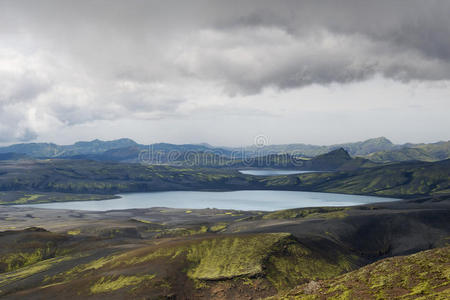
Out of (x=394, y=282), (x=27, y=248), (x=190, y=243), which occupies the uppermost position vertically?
(x=394, y=282)

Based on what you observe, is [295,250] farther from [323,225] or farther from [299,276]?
[323,225]

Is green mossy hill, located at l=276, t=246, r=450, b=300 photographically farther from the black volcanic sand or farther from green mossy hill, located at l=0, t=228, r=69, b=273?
green mossy hill, located at l=0, t=228, r=69, b=273

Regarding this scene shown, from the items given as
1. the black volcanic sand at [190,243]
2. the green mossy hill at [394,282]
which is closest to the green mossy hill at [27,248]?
the black volcanic sand at [190,243]

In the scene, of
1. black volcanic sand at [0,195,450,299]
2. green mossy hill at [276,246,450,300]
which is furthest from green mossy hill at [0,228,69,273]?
green mossy hill at [276,246,450,300]

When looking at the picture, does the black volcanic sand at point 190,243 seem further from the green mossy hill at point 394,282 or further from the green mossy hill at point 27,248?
the green mossy hill at point 394,282

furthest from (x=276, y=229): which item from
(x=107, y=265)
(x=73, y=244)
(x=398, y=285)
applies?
(x=398, y=285)

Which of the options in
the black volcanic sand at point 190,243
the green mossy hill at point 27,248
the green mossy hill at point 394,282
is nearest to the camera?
the green mossy hill at point 394,282

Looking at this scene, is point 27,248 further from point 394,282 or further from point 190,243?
point 394,282

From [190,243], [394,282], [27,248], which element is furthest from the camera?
[27,248]

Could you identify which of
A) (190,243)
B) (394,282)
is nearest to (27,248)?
(190,243)
